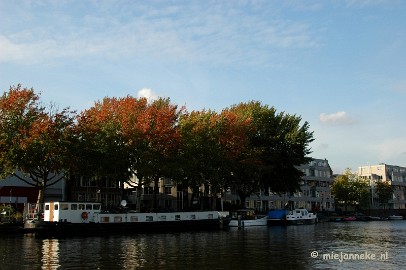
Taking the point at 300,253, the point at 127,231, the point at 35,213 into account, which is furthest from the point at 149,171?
the point at 300,253

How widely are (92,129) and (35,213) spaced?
14504mm

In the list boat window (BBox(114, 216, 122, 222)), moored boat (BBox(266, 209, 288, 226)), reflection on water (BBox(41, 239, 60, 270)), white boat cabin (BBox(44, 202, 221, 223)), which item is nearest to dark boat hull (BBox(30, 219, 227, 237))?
boat window (BBox(114, 216, 122, 222))

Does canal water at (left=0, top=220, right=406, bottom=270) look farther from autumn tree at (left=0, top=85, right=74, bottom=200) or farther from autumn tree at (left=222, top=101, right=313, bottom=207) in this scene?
autumn tree at (left=222, top=101, right=313, bottom=207)

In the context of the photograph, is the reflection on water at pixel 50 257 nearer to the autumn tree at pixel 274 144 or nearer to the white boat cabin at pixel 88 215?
the white boat cabin at pixel 88 215

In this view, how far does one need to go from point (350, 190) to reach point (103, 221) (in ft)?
395

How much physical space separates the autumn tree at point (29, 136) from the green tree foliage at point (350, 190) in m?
123

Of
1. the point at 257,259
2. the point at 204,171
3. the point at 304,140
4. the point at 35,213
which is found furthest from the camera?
the point at 304,140

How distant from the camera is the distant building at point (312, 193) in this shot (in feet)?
Answer: 477

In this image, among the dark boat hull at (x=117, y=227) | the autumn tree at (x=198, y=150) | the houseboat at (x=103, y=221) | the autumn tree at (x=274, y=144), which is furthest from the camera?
the autumn tree at (x=274, y=144)

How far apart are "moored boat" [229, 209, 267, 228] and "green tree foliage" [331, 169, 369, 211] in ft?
Answer: 282

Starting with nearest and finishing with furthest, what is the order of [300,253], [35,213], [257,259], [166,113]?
[257,259] → [300,253] → [35,213] → [166,113]

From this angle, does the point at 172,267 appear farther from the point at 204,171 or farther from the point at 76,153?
the point at 204,171

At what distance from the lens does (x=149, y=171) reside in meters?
71.4

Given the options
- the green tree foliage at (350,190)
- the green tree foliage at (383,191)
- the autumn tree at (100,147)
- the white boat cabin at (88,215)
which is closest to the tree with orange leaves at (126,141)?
the autumn tree at (100,147)
